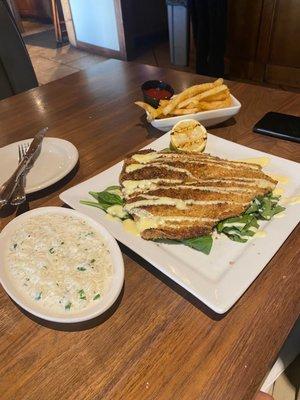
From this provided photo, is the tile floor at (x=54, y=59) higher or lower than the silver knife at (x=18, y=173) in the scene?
lower

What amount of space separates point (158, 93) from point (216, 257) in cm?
96

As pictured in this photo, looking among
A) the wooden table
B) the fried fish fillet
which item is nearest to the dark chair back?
the fried fish fillet

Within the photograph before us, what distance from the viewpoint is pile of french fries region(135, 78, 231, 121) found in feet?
4.25

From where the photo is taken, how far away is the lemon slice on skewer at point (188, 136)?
3.79 ft

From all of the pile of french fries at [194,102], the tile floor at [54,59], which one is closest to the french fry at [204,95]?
the pile of french fries at [194,102]

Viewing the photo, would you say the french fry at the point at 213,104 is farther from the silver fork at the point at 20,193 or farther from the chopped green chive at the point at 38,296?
the chopped green chive at the point at 38,296

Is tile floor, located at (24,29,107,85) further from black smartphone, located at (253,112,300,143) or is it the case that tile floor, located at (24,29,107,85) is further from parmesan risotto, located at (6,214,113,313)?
parmesan risotto, located at (6,214,113,313)

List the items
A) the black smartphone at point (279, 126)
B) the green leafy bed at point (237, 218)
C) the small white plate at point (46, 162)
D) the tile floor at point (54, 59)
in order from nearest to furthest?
1. the green leafy bed at point (237, 218)
2. the small white plate at point (46, 162)
3. the black smartphone at point (279, 126)
4. the tile floor at point (54, 59)

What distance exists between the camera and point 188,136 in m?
1.18

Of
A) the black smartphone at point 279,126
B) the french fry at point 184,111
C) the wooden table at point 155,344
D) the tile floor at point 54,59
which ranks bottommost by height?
the tile floor at point 54,59

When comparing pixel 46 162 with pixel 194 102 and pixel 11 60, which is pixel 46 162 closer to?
pixel 194 102

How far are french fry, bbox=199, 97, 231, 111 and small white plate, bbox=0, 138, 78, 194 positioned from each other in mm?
541

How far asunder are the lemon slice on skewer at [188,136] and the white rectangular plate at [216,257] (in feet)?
1.05

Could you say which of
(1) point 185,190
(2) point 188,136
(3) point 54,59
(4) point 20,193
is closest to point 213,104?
(2) point 188,136
